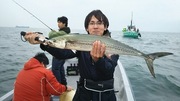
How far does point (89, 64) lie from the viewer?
315cm

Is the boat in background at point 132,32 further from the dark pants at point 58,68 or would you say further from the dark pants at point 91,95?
the dark pants at point 91,95

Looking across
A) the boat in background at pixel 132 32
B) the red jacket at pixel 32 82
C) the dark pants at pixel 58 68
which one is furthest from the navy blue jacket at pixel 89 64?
the boat in background at pixel 132 32

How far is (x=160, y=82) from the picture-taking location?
13258 millimetres

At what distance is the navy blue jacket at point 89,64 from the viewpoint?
9.88 feet

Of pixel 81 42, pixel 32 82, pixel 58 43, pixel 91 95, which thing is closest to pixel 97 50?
pixel 81 42

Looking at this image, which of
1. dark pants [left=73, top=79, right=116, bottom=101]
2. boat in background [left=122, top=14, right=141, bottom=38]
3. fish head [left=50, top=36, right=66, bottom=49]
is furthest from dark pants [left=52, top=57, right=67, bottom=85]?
boat in background [left=122, top=14, right=141, bottom=38]

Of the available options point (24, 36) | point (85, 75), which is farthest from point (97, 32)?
point (24, 36)

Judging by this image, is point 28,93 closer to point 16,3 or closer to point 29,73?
point 29,73

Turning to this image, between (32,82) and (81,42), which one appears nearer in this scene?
(81,42)

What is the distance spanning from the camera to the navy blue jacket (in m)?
3.01

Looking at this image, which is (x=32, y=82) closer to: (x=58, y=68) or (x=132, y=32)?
(x=58, y=68)

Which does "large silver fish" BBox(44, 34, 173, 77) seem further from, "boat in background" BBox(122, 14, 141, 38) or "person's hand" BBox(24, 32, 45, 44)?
"boat in background" BBox(122, 14, 141, 38)

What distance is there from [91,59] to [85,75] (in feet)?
0.87

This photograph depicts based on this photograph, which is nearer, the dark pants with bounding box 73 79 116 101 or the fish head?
the fish head
